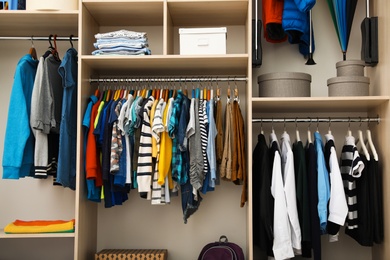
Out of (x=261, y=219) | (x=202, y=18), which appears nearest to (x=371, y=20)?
(x=202, y=18)

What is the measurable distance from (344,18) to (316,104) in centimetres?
67

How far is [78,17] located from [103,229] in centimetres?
153

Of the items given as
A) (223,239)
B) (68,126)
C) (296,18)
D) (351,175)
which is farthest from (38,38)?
(351,175)

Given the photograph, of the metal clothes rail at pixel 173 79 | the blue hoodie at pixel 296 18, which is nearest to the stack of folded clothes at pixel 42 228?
the metal clothes rail at pixel 173 79

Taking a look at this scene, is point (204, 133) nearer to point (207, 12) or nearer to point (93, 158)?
point (93, 158)

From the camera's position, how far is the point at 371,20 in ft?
10.9

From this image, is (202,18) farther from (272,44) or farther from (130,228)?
(130,228)

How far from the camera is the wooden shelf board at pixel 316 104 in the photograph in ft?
10.2

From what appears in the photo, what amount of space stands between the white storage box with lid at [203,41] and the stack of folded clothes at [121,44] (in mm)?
275

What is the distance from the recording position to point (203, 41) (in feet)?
10.5

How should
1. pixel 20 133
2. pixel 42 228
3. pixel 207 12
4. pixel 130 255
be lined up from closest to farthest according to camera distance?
1. pixel 20 133
2. pixel 42 228
3. pixel 130 255
4. pixel 207 12

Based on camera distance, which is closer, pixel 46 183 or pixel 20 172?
pixel 20 172

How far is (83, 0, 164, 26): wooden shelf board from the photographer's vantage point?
127 inches

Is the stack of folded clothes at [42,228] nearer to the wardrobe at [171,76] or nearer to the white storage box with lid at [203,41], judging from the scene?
the wardrobe at [171,76]
